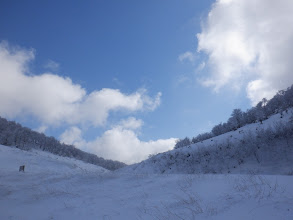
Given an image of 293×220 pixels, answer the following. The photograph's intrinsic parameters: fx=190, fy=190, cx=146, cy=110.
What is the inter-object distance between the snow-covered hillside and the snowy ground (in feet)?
34.7

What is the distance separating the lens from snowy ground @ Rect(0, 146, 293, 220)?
333 centimetres

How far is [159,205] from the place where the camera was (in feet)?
15.3

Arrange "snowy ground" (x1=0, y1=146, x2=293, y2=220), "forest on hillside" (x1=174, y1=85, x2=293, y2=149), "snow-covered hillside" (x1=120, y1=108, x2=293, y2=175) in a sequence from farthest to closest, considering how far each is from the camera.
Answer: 1. "forest on hillside" (x1=174, y1=85, x2=293, y2=149)
2. "snow-covered hillside" (x1=120, y1=108, x2=293, y2=175)
3. "snowy ground" (x1=0, y1=146, x2=293, y2=220)

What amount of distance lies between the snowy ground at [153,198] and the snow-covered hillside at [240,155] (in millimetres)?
10585

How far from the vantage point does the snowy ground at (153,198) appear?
333 cm

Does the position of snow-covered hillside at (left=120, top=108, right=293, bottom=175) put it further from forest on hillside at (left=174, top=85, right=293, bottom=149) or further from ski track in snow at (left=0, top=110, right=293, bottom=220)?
forest on hillside at (left=174, top=85, right=293, bottom=149)

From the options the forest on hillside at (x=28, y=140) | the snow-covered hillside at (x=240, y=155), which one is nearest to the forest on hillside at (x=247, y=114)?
the snow-covered hillside at (x=240, y=155)

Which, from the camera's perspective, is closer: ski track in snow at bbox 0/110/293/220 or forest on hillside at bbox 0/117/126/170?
ski track in snow at bbox 0/110/293/220

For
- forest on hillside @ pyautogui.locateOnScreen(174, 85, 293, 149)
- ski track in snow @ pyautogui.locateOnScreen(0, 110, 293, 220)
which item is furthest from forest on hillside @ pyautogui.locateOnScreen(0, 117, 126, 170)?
ski track in snow @ pyautogui.locateOnScreen(0, 110, 293, 220)

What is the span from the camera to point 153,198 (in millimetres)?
5293

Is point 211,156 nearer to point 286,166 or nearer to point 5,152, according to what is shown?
point 286,166

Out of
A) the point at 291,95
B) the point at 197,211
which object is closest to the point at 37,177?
the point at 197,211

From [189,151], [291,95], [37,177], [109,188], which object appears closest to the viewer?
[109,188]

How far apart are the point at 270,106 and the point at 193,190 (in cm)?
6556
